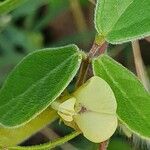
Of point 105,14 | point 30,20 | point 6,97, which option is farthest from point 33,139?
point 105,14

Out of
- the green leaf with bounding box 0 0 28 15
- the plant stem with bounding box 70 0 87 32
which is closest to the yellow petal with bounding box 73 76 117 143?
the green leaf with bounding box 0 0 28 15

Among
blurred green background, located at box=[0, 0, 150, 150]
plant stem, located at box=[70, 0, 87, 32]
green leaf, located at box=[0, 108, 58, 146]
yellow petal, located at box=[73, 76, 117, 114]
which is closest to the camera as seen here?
yellow petal, located at box=[73, 76, 117, 114]

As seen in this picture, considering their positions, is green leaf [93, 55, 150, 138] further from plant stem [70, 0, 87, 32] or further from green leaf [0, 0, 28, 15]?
plant stem [70, 0, 87, 32]

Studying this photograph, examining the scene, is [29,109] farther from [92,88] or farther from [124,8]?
[124,8]

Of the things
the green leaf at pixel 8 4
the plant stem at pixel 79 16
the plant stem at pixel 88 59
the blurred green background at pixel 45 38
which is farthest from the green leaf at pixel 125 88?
the plant stem at pixel 79 16

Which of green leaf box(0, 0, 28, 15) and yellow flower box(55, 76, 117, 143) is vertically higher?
green leaf box(0, 0, 28, 15)

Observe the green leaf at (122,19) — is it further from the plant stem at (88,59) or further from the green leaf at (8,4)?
the green leaf at (8,4)
